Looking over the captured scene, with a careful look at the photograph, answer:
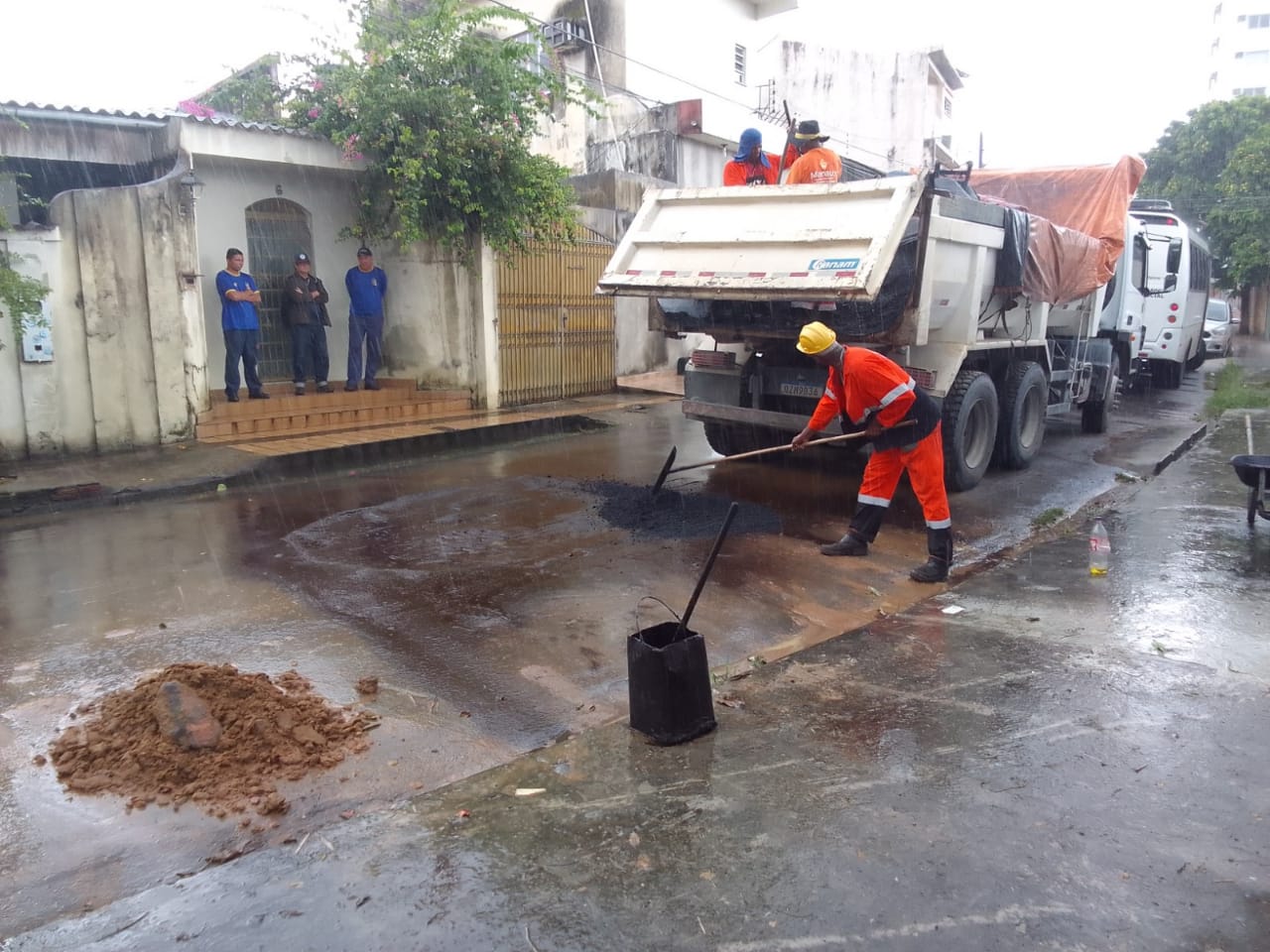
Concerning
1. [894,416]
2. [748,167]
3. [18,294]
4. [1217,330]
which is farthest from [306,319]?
[1217,330]

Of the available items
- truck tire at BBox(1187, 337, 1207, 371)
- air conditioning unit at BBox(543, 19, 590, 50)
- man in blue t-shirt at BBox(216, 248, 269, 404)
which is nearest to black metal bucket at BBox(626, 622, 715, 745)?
man in blue t-shirt at BBox(216, 248, 269, 404)

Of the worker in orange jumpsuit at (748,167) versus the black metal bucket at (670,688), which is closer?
the black metal bucket at (670,688)

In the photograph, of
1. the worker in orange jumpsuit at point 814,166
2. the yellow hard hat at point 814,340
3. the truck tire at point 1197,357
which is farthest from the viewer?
the truck tire at point 1197,357

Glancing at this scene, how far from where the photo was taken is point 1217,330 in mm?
22688

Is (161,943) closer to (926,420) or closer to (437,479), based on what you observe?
(926,420)

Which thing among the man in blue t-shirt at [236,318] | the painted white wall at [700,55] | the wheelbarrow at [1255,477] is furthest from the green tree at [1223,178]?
the man in blue t-shirt at [236,318]

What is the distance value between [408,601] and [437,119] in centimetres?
677

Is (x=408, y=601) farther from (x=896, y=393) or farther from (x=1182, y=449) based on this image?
(x=1182, y=449)

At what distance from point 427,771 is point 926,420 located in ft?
11.7

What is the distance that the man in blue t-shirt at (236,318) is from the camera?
9.55m

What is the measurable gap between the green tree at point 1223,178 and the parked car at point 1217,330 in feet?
17.0

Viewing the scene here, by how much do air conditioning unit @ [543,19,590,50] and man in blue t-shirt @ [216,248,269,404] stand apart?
46.6 ft

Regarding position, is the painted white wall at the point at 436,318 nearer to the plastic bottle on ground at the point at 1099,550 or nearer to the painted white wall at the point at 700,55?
the plastic bottle on ground at the point at 1099,550

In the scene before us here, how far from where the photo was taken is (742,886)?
2697mm
